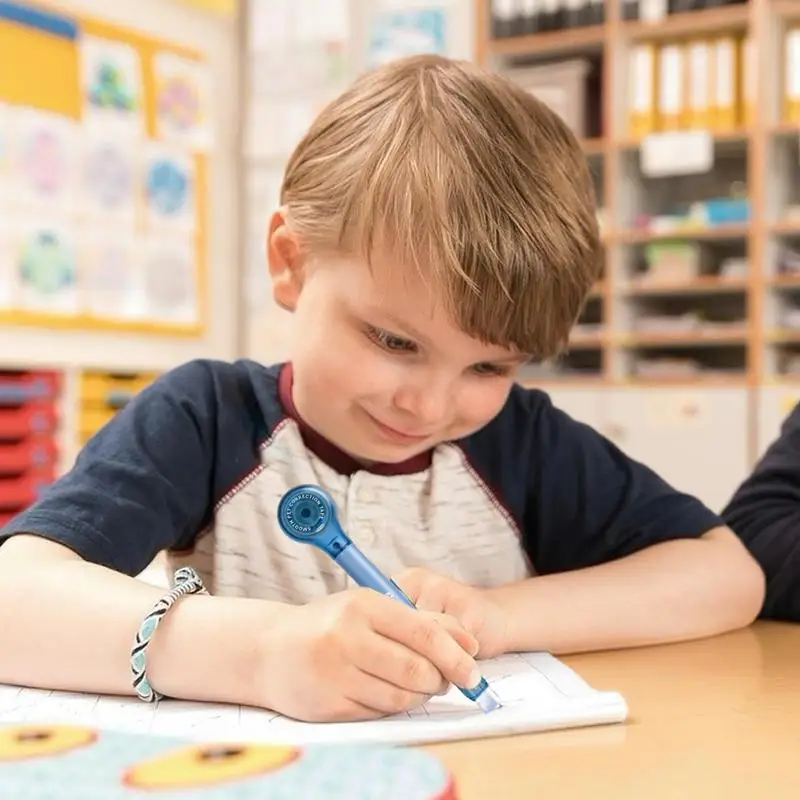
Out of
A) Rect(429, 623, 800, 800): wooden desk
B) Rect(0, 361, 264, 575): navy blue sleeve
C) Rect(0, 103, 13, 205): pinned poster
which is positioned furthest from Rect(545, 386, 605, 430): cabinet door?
Rect(429, 623, 800, 800): wooden desk

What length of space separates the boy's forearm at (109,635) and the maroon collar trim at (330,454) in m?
0.26

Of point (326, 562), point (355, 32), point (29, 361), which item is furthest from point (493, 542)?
point (355, 32)

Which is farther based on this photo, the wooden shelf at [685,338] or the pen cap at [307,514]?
the wooden shelf at [685,338]

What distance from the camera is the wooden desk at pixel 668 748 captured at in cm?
43

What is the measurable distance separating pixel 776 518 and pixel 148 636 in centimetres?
59

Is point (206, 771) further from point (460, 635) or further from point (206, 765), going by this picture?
point (460, 635)

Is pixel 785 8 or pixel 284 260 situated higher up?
pixel 785 8

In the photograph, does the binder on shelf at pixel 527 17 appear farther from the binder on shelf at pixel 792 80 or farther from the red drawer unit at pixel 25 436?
the red drawer unit at pixel 25 436

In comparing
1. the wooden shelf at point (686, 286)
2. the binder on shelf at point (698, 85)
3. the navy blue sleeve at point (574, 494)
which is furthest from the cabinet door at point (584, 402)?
the navy blue sleeve at point (574, 494)

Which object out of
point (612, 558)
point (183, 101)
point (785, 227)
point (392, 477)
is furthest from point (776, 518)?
point (183, 101)

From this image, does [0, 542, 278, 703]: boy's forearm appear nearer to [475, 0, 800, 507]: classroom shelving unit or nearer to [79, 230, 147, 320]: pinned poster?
[475, 0, 800, 507]: classroom shelving unit

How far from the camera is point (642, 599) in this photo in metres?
0.78

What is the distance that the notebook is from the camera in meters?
0.51

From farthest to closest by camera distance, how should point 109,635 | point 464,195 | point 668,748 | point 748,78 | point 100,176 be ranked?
point 100,176, point 748,78, point 464,195, point 109,635, point 668,748
